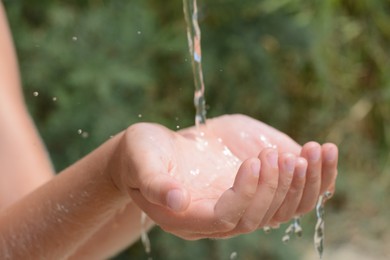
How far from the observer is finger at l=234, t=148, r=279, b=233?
0.86 metres

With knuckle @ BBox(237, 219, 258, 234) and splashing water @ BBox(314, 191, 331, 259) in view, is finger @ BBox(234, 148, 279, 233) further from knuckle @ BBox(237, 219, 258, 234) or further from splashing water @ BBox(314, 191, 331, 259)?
splashing water @ BBox(314, 191, 331, 259)

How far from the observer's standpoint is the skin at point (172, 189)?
0.86m

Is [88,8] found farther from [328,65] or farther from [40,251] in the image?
[40,251]

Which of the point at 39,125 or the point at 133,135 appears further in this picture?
the point at 39,125

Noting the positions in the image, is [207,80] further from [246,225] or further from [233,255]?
[246,225]

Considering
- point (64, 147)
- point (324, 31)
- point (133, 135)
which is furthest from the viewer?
point (324, 31)

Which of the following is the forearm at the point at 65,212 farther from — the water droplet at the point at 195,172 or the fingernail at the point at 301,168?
the fingernail at the point at 301,168

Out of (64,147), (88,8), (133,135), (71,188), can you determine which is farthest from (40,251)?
(88,8)

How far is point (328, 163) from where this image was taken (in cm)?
94

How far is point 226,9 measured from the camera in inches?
93.1

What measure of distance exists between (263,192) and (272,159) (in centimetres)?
3

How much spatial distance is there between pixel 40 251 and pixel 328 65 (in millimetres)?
1652

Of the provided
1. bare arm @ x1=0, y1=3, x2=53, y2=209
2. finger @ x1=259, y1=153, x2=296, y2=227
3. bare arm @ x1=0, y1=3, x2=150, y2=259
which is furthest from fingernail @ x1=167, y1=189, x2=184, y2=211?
bare arm @ x1=0, y1=3, x2=53, y2=209

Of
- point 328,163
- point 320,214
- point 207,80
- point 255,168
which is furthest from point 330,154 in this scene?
point 207,80
